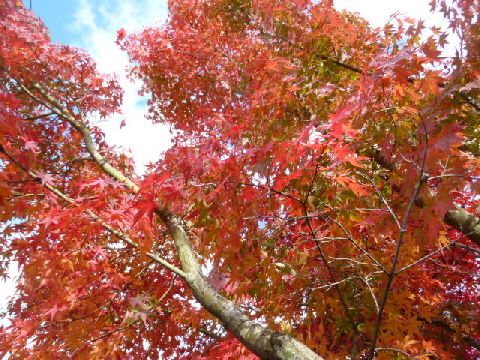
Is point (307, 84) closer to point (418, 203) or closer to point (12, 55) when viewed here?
point (418, 203)

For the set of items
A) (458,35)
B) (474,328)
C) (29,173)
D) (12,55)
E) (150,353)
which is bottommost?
(474,328)

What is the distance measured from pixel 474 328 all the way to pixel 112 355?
15.2 ft

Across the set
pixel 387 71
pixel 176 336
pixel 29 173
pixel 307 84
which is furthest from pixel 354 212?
pixel 176 336

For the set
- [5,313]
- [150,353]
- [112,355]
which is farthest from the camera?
[5,313]

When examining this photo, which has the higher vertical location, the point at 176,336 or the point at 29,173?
the point at 29,173

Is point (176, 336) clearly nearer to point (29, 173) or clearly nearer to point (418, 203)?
point (29, 173)

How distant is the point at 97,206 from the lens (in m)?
3.27

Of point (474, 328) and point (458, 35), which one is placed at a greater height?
point (458, 35)

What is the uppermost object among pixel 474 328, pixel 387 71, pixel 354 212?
pixel 387 71

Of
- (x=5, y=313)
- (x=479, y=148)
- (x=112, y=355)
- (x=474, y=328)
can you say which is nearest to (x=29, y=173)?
(x=112, y=355)

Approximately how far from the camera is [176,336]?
5.80m

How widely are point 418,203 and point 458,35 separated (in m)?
1.28

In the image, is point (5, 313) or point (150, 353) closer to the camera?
point (150, 353)

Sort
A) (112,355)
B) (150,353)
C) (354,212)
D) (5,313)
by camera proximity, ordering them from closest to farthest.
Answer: (354,212)
(112,355)
(150,353)
(5,313)
